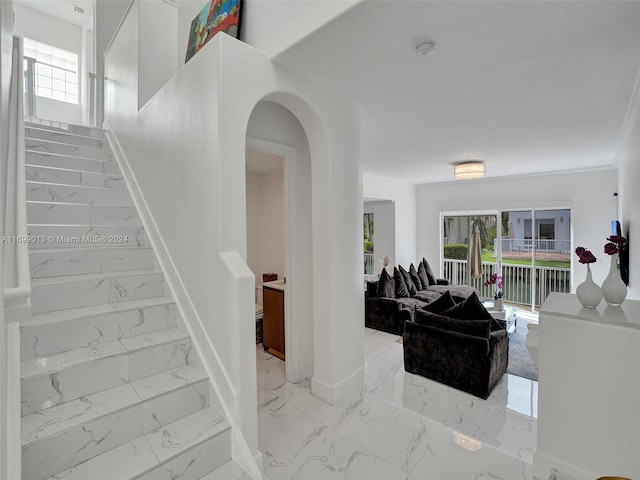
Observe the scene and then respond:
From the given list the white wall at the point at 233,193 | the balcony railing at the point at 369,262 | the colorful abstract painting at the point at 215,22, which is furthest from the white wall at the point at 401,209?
the colorful abstract painting at the point at 215,22

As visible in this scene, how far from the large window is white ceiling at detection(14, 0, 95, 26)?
566mm

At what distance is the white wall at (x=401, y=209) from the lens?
277 inches

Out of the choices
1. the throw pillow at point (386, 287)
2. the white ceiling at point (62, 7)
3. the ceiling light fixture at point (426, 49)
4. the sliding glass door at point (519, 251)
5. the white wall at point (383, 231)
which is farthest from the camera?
the white wall at point (383, 231)

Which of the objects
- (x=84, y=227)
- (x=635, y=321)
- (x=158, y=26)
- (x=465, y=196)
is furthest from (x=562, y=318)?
(x=465, y=196)

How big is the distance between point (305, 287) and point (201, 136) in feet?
5.45

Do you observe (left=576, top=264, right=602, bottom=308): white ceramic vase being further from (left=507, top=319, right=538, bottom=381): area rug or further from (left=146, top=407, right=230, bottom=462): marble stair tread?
(left=146, top=407, right=230, bottom=462): marble stair tread

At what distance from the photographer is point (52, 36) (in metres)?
5.98

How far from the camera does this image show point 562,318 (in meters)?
1.96

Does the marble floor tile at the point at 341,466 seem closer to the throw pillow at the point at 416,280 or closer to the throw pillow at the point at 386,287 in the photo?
the throw pillow at the point at 386,287

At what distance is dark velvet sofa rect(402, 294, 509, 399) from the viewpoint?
3121 mm

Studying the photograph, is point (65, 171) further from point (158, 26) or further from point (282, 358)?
point (282, 358)

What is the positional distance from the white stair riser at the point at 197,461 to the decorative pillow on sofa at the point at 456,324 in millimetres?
2326

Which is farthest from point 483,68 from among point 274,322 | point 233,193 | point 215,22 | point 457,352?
point 274,322

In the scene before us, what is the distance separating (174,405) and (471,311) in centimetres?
281
